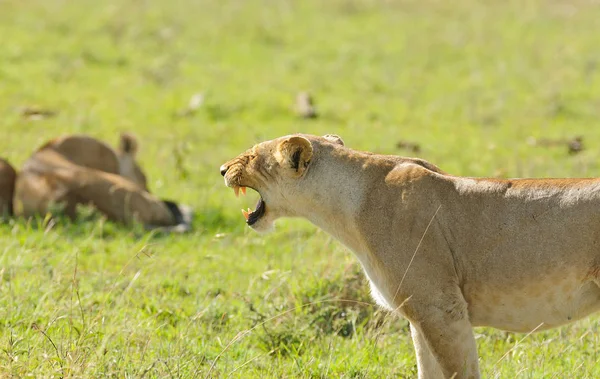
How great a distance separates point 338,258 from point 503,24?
531 inches

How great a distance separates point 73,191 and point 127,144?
4.20ft

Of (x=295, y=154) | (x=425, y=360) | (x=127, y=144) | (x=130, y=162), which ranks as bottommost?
(x=130, y=162)

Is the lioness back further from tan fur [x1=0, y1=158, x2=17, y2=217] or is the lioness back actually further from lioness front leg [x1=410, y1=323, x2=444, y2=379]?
lioness front leg [x1=410, y1=323, x2=444, y2=379]

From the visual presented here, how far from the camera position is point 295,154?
5.70 metres

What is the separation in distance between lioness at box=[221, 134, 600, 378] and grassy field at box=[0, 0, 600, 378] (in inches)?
29.5

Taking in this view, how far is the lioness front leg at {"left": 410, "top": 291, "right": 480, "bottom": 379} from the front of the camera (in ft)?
17.4

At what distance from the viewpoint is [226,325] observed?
272 inches

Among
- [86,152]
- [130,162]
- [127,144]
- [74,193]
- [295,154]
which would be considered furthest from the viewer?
[127,144]

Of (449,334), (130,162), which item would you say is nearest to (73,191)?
(130,162)

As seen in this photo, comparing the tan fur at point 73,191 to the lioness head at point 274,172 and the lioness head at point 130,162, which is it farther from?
the lioness head at point 274,172

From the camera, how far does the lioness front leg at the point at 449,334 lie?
17.4 feet

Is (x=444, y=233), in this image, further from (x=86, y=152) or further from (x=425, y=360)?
(x=86, y=152)

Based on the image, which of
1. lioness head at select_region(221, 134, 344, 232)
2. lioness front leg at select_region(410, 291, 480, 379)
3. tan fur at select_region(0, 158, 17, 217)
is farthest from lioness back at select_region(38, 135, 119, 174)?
lioness front leg at select_region(410, 291, 480, 379)

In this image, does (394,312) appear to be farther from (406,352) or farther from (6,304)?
(6,304)
